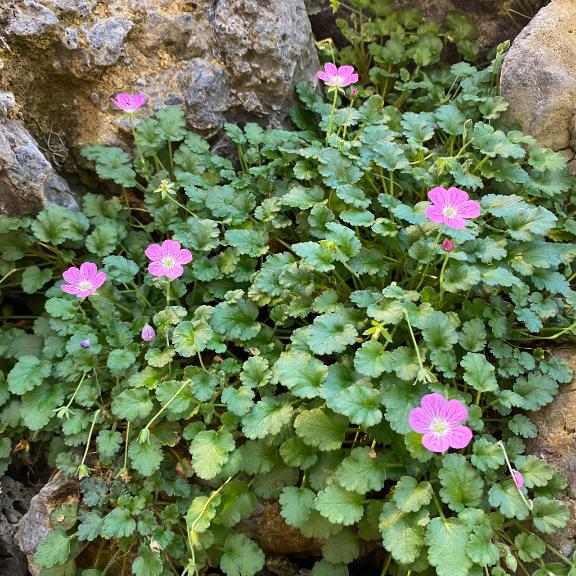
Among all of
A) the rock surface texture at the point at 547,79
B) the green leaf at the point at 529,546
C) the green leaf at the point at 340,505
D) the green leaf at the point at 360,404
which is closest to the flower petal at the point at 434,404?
the green leaf at the point at 360,404

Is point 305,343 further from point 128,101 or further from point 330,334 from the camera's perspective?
point 128,101

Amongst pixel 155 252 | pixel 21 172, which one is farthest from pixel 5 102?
pixel 155 252

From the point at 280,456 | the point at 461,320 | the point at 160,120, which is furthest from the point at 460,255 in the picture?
the point at 160,120

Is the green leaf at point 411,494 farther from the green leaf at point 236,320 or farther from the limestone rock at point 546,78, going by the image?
the limestone rock at point 546,78

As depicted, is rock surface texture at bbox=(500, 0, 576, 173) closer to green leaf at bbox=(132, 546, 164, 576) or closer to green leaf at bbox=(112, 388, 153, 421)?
green leaf at bbox=(112, 388, 153, 421)

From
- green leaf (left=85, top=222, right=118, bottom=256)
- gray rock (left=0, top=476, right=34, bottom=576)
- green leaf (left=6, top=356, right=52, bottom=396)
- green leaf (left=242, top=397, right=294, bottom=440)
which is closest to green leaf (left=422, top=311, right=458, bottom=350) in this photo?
green leaf (left=242, top=397, right=294, bottom=440)

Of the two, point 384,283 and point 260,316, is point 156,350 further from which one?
point 384,283
